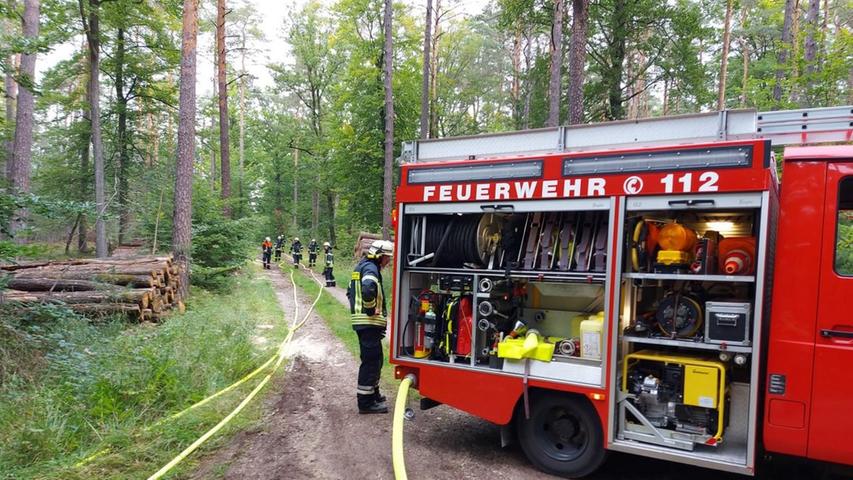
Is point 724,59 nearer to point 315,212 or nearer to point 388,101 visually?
point 388,101

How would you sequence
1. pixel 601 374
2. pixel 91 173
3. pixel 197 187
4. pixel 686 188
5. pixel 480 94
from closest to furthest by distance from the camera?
pixel 686 188, pixel 601 374, pixel 197 187, pixel 91 173, pixel 480 94

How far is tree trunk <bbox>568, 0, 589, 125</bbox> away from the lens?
11398 millimetres

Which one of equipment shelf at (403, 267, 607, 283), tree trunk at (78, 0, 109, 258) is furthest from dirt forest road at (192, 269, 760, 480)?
tree trunk at (78, 0, 109, 258)

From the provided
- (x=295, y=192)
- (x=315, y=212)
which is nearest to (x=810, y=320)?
(x=315, y=212)

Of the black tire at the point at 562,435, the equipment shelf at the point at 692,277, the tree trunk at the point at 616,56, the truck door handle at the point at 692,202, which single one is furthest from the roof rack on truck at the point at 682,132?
the tree trunk at the point at 616,56

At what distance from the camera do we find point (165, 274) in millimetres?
11406

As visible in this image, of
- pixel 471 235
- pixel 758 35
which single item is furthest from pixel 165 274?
pixel 758 35

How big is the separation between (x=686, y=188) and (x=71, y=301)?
949cm

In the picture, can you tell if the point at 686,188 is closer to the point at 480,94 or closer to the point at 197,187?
the point at 197,187

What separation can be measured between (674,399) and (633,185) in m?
1.76

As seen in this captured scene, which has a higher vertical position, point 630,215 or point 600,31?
point 600,31

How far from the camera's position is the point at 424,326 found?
18.5ft

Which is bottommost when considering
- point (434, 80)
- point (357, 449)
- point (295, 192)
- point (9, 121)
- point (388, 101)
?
point (357, 449)

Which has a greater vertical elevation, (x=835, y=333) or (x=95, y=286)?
(x=835, y=333)
